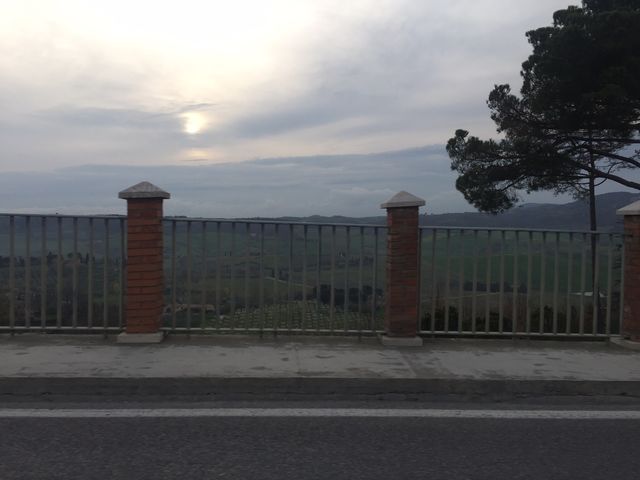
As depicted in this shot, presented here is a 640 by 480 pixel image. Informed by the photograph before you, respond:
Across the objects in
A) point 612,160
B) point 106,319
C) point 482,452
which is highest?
point 612,160

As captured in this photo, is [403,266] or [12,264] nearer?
[12,264]

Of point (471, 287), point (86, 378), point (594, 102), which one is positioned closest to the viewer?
point (86, 378)

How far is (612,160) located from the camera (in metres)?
18.2

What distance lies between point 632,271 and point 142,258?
18.5 feet

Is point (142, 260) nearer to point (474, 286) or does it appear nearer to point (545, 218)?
point (474, 286)

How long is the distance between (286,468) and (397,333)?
135 inches

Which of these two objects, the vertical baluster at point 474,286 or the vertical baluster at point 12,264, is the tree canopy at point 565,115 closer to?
the vertical baluster at point 474,286

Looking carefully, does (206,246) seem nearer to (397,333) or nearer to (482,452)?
(397,333)

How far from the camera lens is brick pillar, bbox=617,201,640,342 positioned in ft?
23.0

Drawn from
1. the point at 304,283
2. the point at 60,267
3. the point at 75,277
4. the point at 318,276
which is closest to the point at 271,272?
the point at 304,283

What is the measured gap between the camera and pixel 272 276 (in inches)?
279

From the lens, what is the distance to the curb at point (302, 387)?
207 inches

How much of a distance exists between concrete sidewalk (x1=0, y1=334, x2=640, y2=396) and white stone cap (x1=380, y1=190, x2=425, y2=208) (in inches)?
64.2

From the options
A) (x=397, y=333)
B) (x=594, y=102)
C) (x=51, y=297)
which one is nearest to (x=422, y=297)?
(x=397, y=333)
